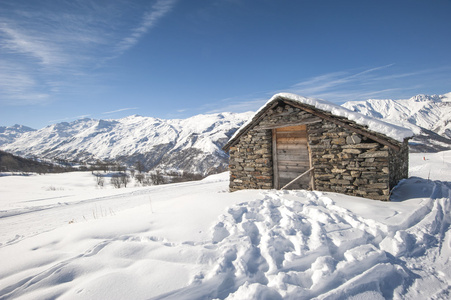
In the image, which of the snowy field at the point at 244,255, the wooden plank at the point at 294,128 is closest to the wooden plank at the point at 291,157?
the wooden plank at the point at 294,128

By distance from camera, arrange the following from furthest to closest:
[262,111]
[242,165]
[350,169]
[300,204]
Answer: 1. [242,165]
2. [262,111]
3. [350,169]
4. [300,204]

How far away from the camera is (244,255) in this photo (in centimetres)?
354

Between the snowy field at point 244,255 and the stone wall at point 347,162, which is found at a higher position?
the stone wall at point 347,162

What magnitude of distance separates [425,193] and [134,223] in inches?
387

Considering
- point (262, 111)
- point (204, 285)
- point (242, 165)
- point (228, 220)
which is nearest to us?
point (204, 285)

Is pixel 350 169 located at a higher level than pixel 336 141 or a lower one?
lower

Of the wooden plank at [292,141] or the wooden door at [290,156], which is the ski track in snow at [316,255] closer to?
the wooden door at [290,156]

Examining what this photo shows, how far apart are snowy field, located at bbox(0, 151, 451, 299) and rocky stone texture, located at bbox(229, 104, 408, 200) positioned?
1265mm

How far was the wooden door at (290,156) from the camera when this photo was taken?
8.54 metres

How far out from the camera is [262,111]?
364 inches

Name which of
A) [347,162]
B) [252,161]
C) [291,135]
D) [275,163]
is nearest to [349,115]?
[347,162]

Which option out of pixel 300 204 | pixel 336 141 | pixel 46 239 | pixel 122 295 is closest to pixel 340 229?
pixel 300 204

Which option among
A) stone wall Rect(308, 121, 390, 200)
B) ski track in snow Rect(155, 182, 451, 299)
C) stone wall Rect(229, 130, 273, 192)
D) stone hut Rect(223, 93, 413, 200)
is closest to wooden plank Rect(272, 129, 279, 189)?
stone hut Rect(223, 93, 413, 200)

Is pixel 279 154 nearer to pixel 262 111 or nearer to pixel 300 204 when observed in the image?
pixel 262 111
